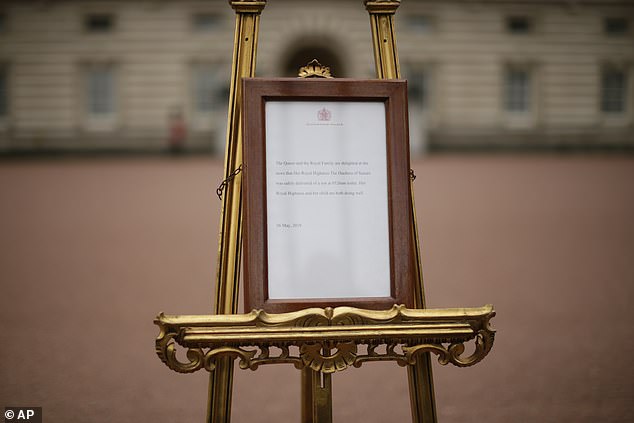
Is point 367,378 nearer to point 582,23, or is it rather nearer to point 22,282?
point 22,282

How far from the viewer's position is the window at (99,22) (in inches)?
1107

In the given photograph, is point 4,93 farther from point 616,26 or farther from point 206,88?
point 616,26

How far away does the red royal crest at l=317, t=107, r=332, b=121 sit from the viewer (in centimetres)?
258

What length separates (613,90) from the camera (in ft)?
97.3

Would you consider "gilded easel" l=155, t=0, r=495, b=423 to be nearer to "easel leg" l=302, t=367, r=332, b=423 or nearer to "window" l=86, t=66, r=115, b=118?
"easel leg" l=302, t=367, r=332, b=423

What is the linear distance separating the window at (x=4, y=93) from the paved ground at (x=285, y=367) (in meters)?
15.8

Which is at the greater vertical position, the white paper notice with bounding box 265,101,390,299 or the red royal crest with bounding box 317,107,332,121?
the red royal crest with bounding box 317,107,332,121

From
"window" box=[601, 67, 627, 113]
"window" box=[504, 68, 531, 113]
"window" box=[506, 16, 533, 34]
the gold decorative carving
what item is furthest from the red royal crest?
"window" box=[601, 67, 627, 113]

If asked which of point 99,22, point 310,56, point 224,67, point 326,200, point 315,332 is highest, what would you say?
point 99,22

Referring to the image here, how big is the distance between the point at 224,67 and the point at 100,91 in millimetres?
4441

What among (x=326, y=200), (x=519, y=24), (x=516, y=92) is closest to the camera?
(x=326, y=200)

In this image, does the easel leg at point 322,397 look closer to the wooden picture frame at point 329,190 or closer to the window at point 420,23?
the wooden picture frame at point 329,190

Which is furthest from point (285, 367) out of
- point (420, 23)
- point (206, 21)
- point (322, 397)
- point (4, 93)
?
point (4, 93)

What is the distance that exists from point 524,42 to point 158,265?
23.9 meters
